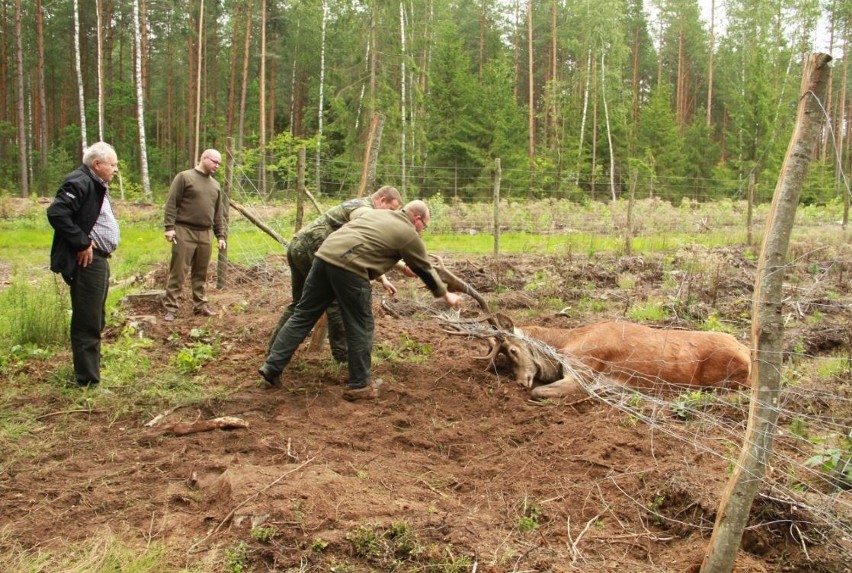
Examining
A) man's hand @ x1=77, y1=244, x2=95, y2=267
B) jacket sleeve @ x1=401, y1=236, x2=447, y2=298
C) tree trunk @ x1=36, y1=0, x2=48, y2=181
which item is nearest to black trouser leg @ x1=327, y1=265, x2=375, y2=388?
jacket sleeve @ x1=401, y1=236, x2=447, y2=298

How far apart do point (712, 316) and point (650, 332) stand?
2183 millimetres

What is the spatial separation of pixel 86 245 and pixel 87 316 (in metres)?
0.60

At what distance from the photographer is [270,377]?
565 centimetres

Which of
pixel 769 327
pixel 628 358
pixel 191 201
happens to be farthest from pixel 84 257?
pixel 769 327

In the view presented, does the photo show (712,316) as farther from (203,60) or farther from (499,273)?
(203,60)

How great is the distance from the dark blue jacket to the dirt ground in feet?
3.66

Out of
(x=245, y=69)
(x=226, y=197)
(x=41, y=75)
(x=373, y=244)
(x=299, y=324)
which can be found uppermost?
(x=245, y=69)

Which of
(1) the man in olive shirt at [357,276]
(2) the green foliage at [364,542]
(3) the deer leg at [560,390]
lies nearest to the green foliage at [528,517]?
(2) the green foliage at [364,542]

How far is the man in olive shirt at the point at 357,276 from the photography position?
5.36 m

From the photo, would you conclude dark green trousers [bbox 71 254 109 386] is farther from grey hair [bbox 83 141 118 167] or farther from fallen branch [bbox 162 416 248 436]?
fallen branch [bbox 162 416 248 436]

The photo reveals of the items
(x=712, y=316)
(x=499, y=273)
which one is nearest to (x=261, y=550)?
(x=712, y=316)

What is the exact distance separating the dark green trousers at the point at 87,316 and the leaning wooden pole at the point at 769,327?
4768 millimetres

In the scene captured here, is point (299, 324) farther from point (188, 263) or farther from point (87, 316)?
point (188, 263)

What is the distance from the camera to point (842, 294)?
9.94m
